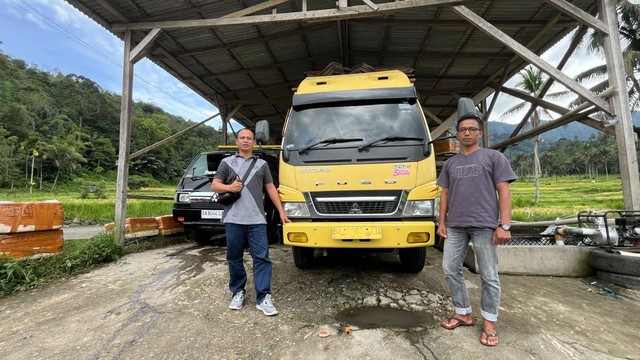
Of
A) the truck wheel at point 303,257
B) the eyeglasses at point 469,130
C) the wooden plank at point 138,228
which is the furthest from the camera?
the wooden plank at point 138,228

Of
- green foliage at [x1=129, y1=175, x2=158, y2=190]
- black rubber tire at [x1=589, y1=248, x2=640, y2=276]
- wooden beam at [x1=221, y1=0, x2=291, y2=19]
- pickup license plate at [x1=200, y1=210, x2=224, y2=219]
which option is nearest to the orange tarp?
pickup license plate at [x1=200, y1=210, x2=224, y2=219]

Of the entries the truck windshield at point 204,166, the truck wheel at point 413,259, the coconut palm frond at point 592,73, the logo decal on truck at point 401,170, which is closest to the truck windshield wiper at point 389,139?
the logo decal on truck at point 401,170

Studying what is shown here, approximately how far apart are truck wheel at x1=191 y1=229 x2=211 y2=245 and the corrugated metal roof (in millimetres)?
3668

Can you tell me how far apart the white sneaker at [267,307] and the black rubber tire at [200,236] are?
367 cm

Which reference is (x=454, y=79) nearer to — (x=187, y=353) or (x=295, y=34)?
(x=295, y=34)

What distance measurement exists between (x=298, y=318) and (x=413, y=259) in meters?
1.76

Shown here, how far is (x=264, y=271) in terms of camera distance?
3131 millimetres

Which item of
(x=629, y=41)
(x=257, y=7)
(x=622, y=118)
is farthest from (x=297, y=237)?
(x=629, y=41)

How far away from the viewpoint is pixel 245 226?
3148 mm

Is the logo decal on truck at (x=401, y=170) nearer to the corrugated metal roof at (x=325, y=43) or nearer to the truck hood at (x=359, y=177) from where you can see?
the truck hood at (x=359, y=177)

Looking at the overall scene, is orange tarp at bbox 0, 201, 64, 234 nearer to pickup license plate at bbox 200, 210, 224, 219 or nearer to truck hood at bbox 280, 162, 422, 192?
pickup license plate at bbox 200, 210, 224, 219

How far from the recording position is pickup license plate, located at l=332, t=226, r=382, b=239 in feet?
10.3

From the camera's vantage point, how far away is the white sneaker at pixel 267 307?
9.84 feet

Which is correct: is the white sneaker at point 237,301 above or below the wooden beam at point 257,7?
below
